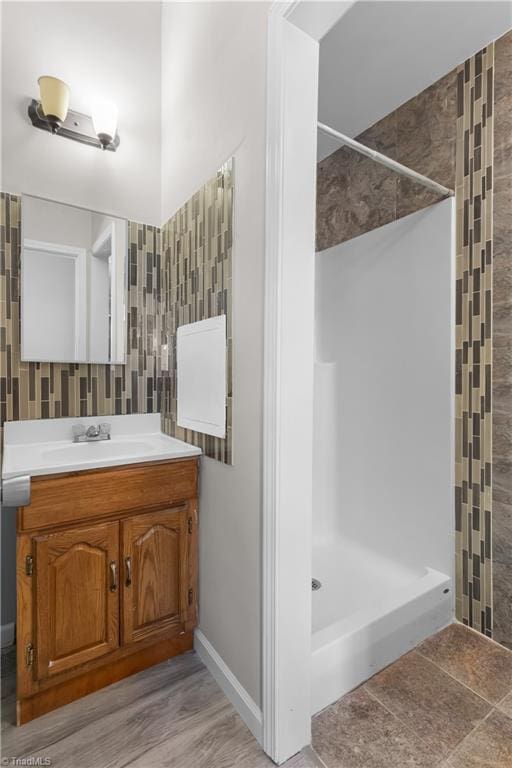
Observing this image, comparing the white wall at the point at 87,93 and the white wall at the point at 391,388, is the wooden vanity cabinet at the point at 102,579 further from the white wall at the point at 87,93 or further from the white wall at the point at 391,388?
the white wall at the point at 87,93

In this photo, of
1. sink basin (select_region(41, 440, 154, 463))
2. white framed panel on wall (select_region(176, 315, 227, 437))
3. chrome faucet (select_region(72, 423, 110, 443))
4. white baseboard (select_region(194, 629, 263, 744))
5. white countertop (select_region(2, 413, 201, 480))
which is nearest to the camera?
white baseboard (select_region(194, 629, 263, 744))

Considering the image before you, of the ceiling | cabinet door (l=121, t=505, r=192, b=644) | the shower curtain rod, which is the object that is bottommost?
cabinet door (l=121, t=505, r=192, b=644)

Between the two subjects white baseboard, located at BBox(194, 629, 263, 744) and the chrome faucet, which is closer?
white baseboard, located at BBox(194, 629, 263, 744)

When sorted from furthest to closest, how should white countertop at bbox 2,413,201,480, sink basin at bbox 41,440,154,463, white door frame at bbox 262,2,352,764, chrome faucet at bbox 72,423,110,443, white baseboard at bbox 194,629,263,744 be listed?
chrome faucet at bbox 72,423,110,443 < sink basin at bbox 41,440,154,463 < white countertop at bbox 2,413,201,480 < white baseboard at bbox 194,629,263,744 < white door frame at bbox 262,2,352,764

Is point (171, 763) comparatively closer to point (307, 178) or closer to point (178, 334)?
point (178, 334)

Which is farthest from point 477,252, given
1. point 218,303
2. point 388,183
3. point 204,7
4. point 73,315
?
point 73,315

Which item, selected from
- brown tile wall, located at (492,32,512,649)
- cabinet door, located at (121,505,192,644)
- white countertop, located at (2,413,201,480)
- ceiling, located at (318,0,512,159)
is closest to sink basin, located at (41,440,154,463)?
white countertop, located at (2,413,201,480)

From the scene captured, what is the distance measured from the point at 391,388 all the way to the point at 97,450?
4.93 ft

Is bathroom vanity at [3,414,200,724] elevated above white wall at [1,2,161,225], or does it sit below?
below

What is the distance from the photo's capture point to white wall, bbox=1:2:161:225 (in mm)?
1685

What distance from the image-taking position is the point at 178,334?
1843mm

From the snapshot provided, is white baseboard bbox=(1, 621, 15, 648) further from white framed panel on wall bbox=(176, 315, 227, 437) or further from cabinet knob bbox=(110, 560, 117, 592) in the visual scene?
white framed panel on wall bbox=(176, 315, 227, 437)

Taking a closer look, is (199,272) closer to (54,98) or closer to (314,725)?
(54,98)

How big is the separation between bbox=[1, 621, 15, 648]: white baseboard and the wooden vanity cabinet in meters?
0.46
